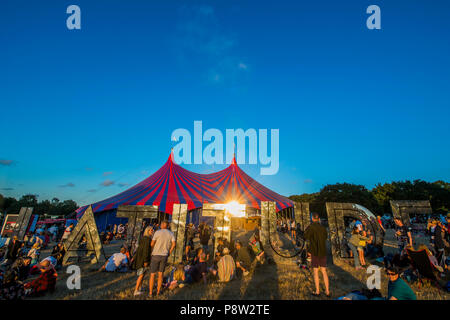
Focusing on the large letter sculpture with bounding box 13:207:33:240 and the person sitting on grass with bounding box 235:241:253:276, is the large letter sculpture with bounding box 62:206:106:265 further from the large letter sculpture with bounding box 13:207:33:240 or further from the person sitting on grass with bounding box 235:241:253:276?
the person sitting on grass with bounding box 235:241:253:276

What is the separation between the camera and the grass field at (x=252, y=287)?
3670 mm

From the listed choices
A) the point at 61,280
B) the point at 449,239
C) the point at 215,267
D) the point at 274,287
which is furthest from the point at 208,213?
the point at 449,239

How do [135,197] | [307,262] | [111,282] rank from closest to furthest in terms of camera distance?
[111,282]
[307,262]
[135,197]

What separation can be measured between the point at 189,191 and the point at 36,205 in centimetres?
5435

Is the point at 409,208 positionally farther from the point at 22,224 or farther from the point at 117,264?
the point at 22,224

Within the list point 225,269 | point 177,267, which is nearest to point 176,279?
point 177,267

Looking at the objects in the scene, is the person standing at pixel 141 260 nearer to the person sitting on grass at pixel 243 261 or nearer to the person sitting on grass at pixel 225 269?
the person sitting on grass at pixel 225 269

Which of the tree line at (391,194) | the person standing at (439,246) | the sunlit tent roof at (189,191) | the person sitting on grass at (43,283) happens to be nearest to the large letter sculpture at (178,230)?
the person sitting on grass at (43,283)

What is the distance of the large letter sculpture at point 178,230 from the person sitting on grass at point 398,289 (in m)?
5.13

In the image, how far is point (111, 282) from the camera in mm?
4570

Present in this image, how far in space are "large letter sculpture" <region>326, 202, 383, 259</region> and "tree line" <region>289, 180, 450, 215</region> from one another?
18175mm

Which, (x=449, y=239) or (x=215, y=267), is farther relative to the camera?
(x=449, y=239)
